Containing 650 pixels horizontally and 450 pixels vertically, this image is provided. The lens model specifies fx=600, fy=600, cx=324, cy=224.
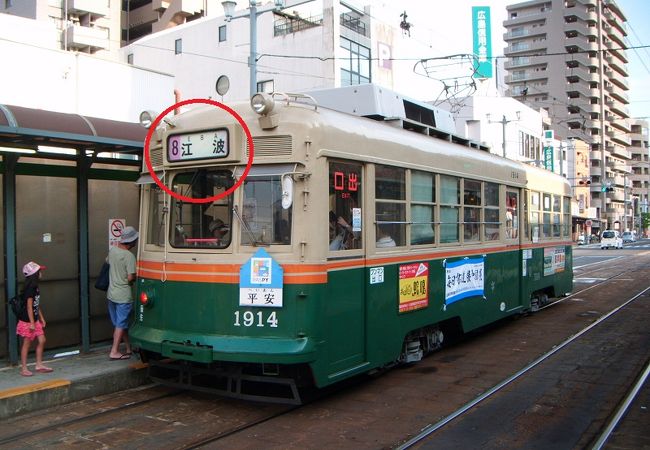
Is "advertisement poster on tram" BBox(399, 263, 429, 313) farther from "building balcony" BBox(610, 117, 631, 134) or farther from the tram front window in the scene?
"building balcony" BBox(610, 117, 631, 134)

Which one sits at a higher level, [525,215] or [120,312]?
[525,215]

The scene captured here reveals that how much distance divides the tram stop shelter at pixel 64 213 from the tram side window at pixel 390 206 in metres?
3.32

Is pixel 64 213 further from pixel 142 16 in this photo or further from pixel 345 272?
pixel 142 16

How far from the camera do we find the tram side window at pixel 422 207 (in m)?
7.30

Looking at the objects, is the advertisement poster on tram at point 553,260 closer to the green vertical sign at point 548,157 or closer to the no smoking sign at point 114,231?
the no smoking sign at point 114,231

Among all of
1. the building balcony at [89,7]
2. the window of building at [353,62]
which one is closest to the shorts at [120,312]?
the window of building at [353,62]

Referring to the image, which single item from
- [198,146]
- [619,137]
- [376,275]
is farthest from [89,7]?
[619,137]

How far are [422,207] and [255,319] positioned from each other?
282cm

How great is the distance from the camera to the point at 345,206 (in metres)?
6.17

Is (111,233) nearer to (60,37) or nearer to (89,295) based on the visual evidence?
(89,295)

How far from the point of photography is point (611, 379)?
7.29 metres

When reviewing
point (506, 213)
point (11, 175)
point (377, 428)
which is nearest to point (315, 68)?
point (506, 213)

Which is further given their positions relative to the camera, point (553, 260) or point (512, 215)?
point (553, 260)

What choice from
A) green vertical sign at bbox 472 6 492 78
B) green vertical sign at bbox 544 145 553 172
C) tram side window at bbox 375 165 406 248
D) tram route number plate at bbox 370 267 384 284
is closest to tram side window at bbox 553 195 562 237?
tram side window at bbox 375 165 406 248
